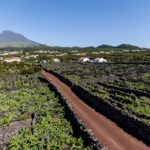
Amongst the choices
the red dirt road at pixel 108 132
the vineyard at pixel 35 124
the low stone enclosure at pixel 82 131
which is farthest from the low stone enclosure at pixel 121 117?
the vineyard at pixel 35 124

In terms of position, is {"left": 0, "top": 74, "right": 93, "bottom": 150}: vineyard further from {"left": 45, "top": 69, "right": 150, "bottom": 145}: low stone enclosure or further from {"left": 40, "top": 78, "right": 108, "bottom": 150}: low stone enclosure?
{"left": 45, "top": 69, "right": 150, "bottom": 145}: low stone enclosure

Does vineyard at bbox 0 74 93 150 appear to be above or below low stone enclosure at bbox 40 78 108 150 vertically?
below

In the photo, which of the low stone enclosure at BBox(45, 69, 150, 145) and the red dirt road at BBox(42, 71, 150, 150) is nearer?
the red dirt road at BBox(42, 71, 150, 150)

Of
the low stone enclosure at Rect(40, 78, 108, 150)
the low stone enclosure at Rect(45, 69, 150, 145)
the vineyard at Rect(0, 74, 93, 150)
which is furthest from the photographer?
the vineyard at Rect(0, 74, 93, 150)

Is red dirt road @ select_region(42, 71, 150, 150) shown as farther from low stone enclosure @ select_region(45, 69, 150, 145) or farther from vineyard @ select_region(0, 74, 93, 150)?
vineyard @ select_region(0, 74, 93, 150)

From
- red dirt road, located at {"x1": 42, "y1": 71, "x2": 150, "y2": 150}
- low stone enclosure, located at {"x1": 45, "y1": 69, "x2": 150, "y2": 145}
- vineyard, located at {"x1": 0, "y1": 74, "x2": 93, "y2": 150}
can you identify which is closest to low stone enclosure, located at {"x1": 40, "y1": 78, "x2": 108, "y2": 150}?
vineyard, located at {"x1": 0, "y1": 74, "x2": 93, "y2": 150}

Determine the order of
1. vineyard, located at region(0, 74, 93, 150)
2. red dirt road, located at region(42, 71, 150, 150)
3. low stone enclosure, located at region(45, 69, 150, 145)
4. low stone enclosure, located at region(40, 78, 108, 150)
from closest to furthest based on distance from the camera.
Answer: low stone enclosure, located at region(40, 78, 108, 150) < red dirt road, located at region(42, 71, 150, 150) < low stone enclosure, located at region(45, 69, 150, 145) < vineyard, located at region(0, 74, 93, 150)

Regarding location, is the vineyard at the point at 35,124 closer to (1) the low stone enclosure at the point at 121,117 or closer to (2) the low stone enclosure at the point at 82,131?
(2) the low stone enclosure at the point at 82,131

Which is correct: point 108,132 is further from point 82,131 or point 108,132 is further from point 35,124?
point 35,124
